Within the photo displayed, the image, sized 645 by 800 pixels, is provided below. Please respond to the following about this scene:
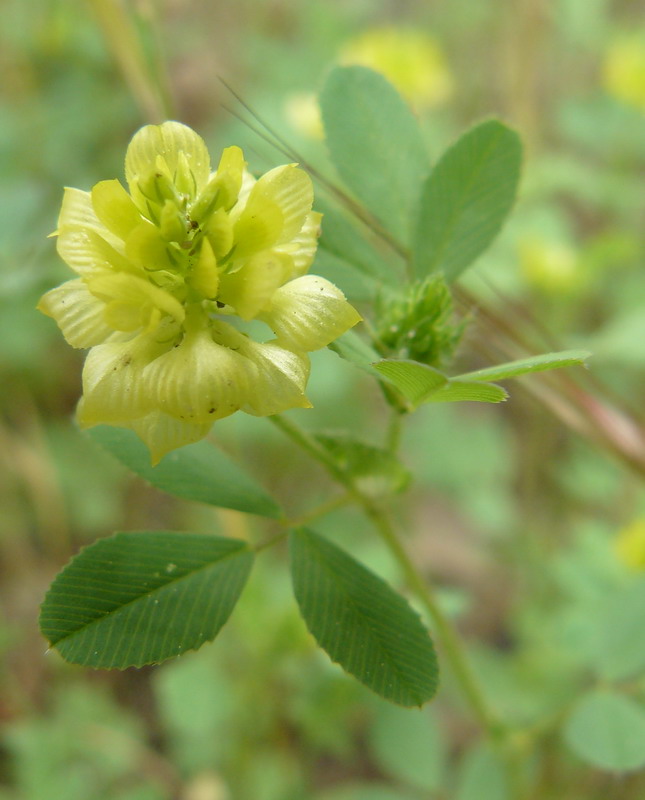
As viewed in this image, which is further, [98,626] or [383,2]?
[383,2]

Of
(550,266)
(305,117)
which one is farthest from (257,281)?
(550,266)

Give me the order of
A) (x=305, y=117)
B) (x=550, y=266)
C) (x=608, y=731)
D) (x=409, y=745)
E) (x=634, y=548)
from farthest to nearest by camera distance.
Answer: (x=550, y=266)
(x=305, y=117)
(x=634, y=548)
(x=409, y=745)
(x=608, y=731)

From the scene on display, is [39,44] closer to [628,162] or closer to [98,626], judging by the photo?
[628,162]

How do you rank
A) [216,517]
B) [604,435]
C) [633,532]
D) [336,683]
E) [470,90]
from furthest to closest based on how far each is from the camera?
[470,90] → [216,517] → [633,532] → [336,683] → [604,435]

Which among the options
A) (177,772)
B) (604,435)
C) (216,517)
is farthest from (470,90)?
(177,772)

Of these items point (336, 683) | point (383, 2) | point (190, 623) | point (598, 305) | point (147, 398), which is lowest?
point (598, 305)

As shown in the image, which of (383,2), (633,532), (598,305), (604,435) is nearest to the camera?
(604,435)

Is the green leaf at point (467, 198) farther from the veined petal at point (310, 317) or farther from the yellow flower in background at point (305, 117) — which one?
the yellow flower in background at point (305, 117)

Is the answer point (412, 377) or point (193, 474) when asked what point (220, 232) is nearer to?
point (412, 377)
